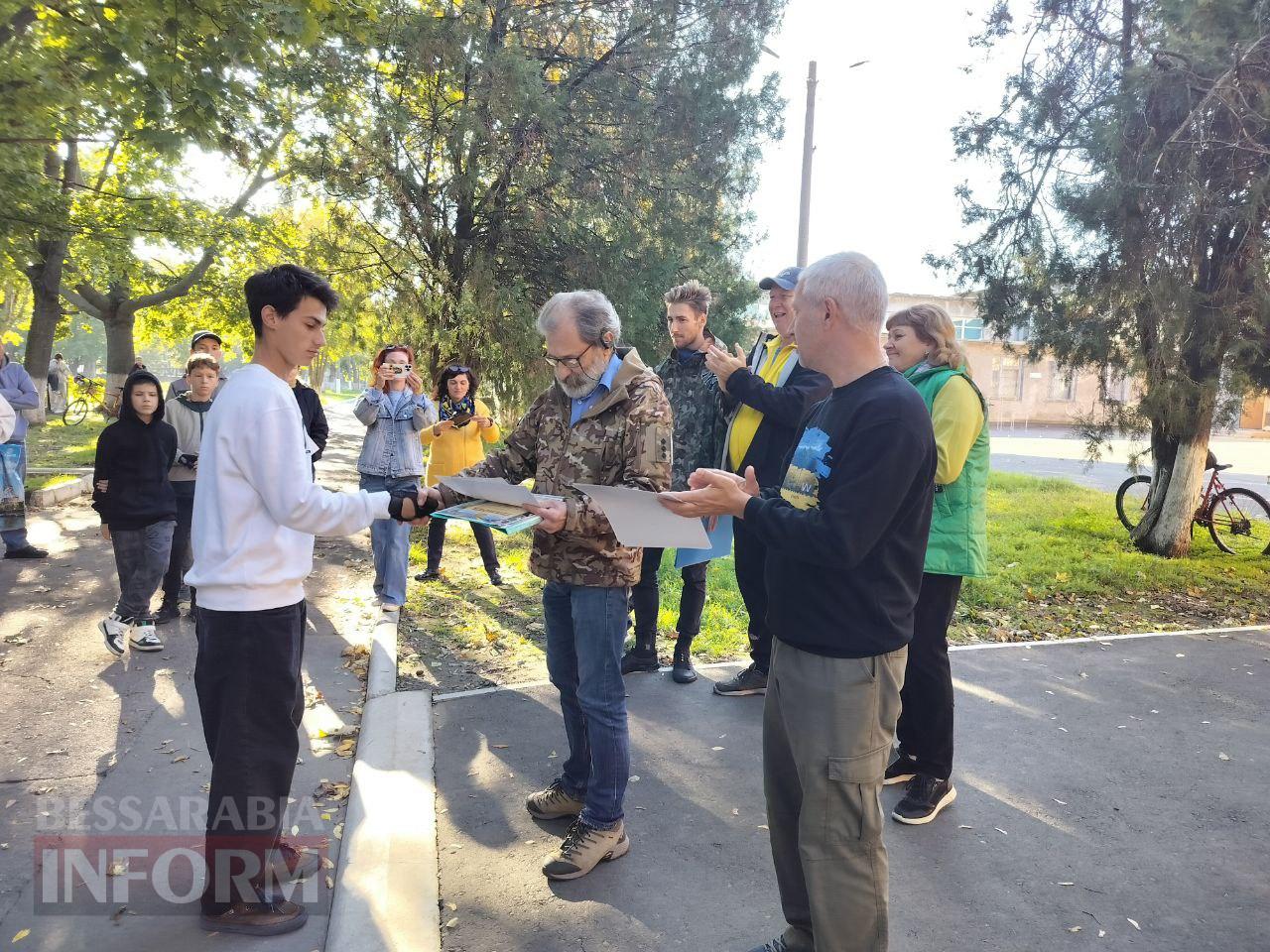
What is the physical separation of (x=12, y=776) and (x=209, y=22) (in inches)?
180

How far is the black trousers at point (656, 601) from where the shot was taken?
535 cm

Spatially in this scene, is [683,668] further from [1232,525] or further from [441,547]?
[1232,525]

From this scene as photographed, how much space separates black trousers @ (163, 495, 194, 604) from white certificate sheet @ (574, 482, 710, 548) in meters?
5.18

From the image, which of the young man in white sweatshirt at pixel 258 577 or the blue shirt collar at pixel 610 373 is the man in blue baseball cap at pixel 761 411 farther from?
the young man in white sweatshirt at pixel 258 577

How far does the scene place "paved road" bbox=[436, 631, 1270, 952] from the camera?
9.71 feet

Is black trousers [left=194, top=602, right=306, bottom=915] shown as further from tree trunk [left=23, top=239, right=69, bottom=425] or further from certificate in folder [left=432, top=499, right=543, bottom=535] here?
tree trunk [left=23, top=239, right=69, bottom=425]

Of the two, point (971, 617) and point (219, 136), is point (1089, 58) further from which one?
point (219, 136)

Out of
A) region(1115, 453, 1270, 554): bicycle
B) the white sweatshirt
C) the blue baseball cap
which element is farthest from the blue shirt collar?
region(1115, 453, 1270, 554): bicycle

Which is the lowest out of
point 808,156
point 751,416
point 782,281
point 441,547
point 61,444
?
point 61,444

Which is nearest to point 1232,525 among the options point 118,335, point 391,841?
point 391,841

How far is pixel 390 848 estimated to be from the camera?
334 centimetres

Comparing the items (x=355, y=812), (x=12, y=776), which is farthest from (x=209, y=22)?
(x=355, y=812)

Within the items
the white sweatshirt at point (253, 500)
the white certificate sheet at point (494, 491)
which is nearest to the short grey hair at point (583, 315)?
the white certificate sheet at point (494, 491)

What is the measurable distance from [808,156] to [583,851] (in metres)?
13.7
